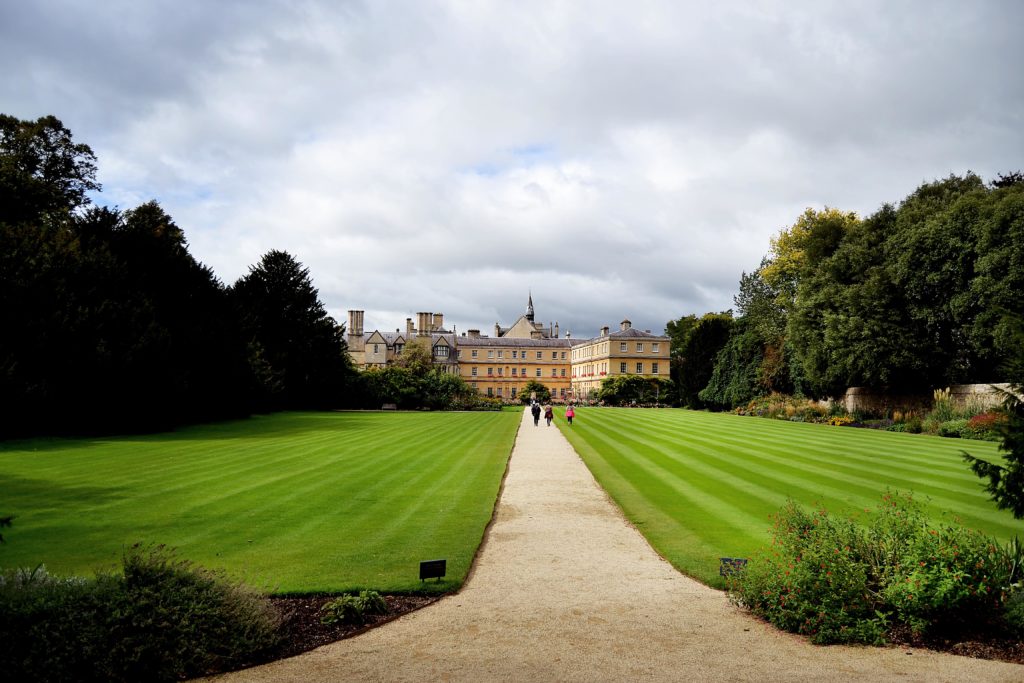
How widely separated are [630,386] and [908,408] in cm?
3916

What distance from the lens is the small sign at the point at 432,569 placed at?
7.41m

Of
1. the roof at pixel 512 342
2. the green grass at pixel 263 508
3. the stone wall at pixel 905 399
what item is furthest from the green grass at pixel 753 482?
the roof at pixel 512 342

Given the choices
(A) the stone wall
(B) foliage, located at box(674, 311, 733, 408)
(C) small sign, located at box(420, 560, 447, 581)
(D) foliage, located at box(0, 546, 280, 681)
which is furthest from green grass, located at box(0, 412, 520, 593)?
(B) foliage, located at box(674, 311, 733, 408)

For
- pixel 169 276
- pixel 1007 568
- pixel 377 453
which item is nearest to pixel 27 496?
pixel 377 453

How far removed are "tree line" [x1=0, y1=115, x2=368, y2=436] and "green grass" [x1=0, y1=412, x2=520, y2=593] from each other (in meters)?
3.52

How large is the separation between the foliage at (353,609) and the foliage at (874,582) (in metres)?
3.82

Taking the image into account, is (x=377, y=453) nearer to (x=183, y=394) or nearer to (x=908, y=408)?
(x=183, y=394)

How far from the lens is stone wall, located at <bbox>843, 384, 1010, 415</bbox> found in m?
29.4

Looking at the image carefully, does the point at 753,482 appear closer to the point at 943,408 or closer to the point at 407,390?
the point at 943,408

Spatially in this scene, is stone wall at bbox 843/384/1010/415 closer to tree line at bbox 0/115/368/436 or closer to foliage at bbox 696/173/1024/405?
foliage at bbox 696/173/1024/405

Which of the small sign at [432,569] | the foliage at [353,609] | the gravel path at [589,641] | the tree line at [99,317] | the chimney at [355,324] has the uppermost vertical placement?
the chimney at [355,324]

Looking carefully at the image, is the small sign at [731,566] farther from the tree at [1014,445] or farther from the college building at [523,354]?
the college building at [523,354]

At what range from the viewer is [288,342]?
168 ft

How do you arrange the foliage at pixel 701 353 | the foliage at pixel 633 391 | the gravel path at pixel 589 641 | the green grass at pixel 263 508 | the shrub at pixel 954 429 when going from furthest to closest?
the foliage at pixel 633 391, the foliage at pixel 701 353, the shrub at pixel 954 429, the green grass at pixel 263 508, the gravel path at pixel 589 641
